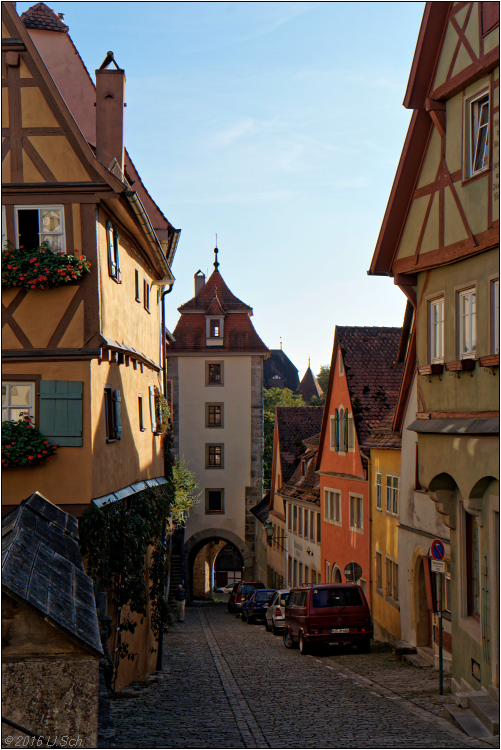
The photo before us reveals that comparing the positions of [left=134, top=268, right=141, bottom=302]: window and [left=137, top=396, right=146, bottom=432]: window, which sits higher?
[left=134, top=268, right=141, bottom=302]: window

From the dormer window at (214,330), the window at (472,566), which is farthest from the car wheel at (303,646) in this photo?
the dormer window at (214,330)

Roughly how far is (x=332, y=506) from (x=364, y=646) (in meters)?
12.2

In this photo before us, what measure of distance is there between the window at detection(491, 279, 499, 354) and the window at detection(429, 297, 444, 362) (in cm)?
211

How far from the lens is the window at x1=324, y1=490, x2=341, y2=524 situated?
3275cm

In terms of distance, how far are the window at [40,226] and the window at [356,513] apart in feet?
57.8

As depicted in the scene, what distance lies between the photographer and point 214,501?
5241cm

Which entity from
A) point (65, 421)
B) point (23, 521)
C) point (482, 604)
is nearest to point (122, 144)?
point (65, 421)

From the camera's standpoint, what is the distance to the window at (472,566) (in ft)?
44.3

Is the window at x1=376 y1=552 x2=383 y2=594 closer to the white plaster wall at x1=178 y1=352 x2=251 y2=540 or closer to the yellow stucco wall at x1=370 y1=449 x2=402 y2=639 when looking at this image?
the yellow stucco wall at x1=370 y1=449 x2=402 y2=639

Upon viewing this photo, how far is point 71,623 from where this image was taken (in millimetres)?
7859

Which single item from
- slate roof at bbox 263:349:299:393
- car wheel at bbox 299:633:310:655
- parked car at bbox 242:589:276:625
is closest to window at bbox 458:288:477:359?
car wheel at bbox 299:633:310:655

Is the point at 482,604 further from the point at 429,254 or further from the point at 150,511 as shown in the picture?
the point at 150,511

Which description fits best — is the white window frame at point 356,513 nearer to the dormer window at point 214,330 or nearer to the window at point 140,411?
the window at point 140,411

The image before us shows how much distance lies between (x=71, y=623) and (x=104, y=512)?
6.47m
